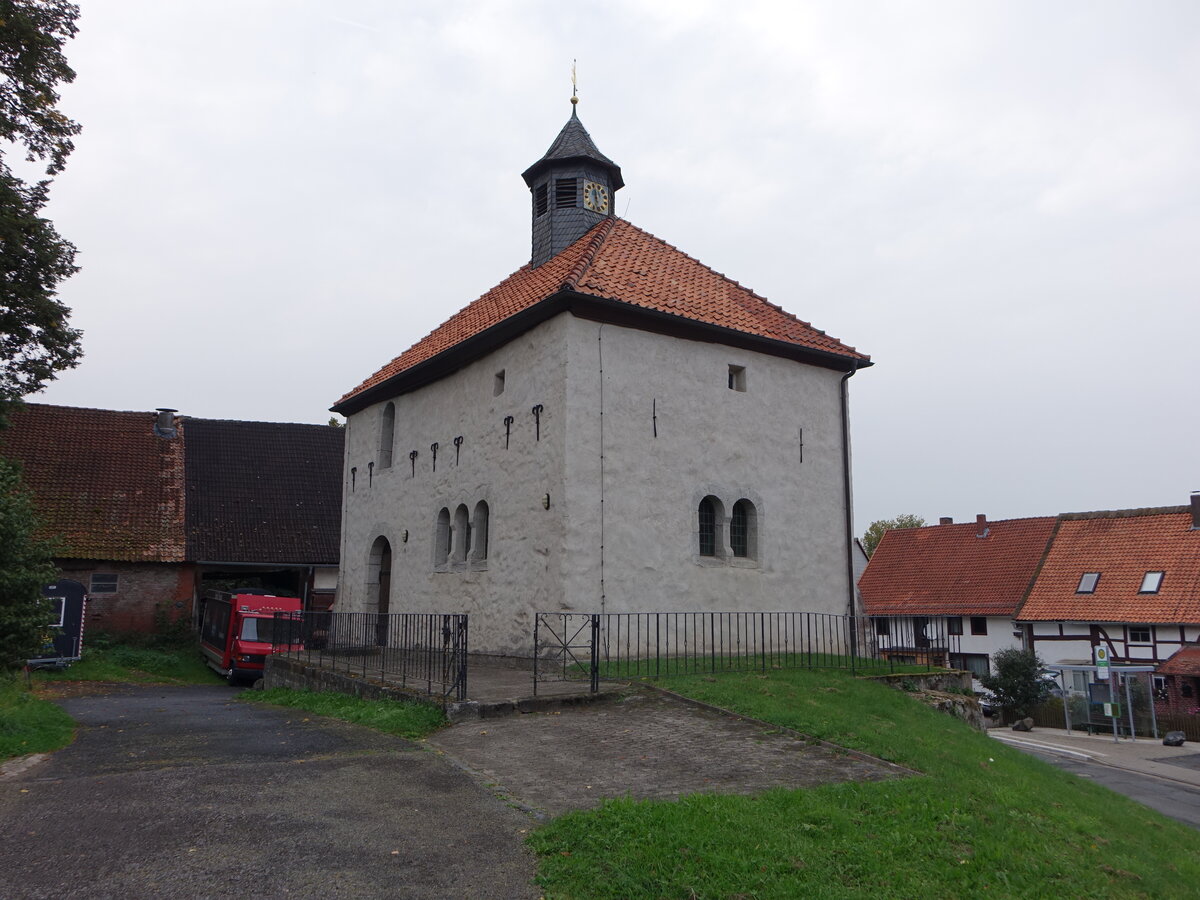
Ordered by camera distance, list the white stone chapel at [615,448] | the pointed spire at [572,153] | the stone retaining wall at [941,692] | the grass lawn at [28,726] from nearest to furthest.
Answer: the grass lawn at [28,726] < the stone retaining wall at [941,692] < the white stone chapel at [615,448] < the pointed spire at [572,153]

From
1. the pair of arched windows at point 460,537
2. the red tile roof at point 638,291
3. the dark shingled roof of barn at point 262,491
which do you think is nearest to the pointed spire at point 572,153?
the red tile roof at point 638,291

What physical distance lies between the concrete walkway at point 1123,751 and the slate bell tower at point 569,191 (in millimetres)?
16237

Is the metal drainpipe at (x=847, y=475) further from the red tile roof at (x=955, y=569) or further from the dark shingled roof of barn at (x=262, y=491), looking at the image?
the red tile roof at (x=955, y=569)

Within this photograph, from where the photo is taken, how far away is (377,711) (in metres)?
10.4

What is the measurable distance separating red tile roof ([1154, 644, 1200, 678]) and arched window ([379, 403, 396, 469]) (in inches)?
1014

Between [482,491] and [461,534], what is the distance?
139cm

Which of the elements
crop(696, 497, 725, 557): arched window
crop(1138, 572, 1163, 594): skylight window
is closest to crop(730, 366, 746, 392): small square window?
crop(696, 497, 725, 557): arched window

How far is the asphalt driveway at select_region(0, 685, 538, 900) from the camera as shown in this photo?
475 cm

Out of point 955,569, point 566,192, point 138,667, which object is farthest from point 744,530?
point 955,569

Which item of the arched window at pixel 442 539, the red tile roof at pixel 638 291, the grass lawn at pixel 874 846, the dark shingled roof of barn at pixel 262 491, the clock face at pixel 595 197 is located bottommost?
the grass lawn at pixel 874 846

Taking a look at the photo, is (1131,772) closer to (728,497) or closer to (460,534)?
(728,497)

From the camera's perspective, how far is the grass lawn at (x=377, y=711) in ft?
30.7

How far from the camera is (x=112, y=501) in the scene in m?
26.3

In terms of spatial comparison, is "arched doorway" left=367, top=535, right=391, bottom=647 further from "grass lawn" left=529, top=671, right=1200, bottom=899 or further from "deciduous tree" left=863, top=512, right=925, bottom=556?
"deciduous tree" left=863, top=512, right=925, bottom=556
